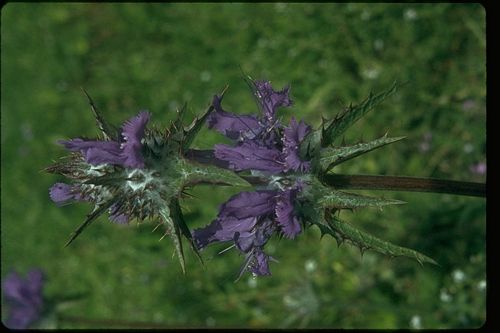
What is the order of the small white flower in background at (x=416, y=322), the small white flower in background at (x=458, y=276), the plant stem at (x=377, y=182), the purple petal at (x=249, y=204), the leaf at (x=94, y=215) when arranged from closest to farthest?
1. the leaf at (x=94, y=215)
2. the purple petal at (x=249, y=204)
3. the plant stem at (x=377, y=182)
4. the small white flower in background at (x=458, y=276)
5. the small white flower in background at (x=416, y=322)

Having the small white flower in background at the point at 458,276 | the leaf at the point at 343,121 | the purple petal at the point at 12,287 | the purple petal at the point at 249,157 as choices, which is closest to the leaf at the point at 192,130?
the purple petal at the point at 249,157

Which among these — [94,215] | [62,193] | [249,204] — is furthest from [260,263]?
[62,193]

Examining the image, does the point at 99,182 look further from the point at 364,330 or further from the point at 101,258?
the point at 101,258

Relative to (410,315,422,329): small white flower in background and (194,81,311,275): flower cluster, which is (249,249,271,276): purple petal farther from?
(410,315,422,329): small white flower in background

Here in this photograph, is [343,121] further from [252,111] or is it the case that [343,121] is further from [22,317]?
[22,317]

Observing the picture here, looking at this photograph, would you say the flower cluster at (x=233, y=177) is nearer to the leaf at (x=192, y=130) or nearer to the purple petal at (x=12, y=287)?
the leaf at (x=192, y=130)

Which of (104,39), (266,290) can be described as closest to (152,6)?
(104,39)
